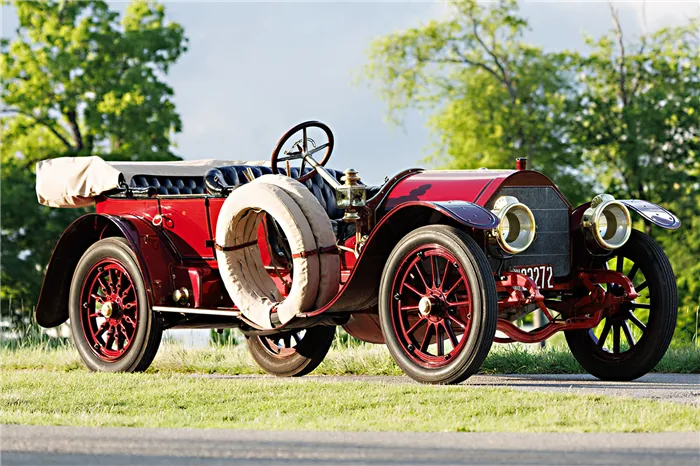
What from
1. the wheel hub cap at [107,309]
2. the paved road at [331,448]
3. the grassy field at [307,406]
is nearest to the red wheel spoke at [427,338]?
the grassy field at [307,406]

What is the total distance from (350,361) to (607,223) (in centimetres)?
283

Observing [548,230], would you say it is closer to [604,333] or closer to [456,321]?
[604,333]

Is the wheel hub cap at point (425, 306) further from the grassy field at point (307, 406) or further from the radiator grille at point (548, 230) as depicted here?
the radiator grille at point (548, 230)

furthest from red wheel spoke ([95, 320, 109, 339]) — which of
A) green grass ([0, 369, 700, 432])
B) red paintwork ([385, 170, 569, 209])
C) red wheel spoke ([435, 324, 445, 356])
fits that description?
red wheel spoke ([435, 324, 445, 356])

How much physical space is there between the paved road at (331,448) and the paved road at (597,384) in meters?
1.90

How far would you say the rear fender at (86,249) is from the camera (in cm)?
963

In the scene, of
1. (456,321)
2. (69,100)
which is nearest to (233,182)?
(456,321)

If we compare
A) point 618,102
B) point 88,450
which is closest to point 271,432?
point 88,450

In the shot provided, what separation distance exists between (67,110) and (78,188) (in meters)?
24.8

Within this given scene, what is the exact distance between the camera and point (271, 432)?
19.6ft

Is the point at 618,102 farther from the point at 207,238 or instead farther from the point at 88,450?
the point at 88,450

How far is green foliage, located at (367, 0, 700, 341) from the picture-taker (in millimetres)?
34562

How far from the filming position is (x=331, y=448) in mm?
5430

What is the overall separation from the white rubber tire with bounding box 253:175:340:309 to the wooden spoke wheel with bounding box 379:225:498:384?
2.07ft
